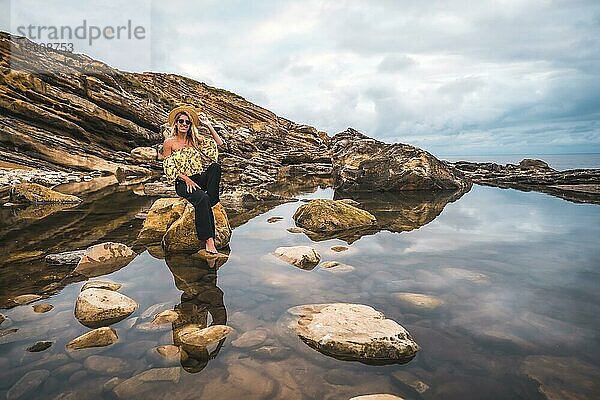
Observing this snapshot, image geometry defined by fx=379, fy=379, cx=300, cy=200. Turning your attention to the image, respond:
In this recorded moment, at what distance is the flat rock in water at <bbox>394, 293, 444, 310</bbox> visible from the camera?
4.82 meters

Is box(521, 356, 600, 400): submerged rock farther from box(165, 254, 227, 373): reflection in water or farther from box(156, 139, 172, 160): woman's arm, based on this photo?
box(156, 139, 172, 160): woman's arm

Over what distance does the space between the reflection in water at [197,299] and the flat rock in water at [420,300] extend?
2342 millimetres

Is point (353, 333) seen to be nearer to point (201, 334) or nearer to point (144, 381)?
point (201, 334)

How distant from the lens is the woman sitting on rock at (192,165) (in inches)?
280

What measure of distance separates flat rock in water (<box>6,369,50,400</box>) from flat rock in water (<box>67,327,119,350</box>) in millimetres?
413

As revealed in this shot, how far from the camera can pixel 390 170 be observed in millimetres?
17875

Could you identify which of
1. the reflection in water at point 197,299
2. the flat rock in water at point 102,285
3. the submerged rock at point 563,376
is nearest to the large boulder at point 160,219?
the reflection in water at point 197,299

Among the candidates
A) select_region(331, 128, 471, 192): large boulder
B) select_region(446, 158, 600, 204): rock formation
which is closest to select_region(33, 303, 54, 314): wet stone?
select_region(331, 128, 471, 192): large boulder

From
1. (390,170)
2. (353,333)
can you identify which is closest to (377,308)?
(353,333)

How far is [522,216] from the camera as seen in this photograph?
11797 mm

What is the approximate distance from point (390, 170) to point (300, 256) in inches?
476

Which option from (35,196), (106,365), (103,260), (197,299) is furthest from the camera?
(35,196)

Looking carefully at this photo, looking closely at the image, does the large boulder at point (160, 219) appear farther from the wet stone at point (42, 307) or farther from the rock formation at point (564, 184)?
the rock formation at point (564, 184)

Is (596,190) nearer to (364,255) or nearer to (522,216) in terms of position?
(522,216)
